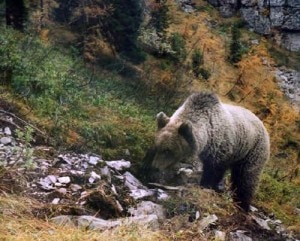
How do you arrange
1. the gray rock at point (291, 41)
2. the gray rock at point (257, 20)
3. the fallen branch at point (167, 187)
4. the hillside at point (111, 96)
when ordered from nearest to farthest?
the hillside at point (111, 96) → the fallen branch at point (167, 187) → the gray rock at point (257, 20) → the gray rock at point (291, 41)

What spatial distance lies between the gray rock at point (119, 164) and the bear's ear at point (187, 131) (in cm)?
124

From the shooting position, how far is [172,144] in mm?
6473

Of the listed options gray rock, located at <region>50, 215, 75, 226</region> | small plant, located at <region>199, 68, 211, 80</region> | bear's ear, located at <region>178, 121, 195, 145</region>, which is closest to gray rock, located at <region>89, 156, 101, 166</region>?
bear's ear, located at <region>178, 121, 195, 145</region>

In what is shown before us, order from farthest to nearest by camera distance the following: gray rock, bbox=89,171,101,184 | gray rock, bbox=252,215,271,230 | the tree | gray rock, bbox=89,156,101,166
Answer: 1. the tree
2. gray rock, bbox=252,215,271,230
3. gray rock, bbox=89,156,101,166
4. gray rock, bbox=89,171,101,184

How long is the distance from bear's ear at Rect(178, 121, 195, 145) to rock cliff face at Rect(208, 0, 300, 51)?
96.8ft

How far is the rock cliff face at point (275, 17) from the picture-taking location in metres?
34.9

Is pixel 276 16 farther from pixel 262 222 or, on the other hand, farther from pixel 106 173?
pixel 106 173

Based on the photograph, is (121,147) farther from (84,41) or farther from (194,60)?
(194,60)

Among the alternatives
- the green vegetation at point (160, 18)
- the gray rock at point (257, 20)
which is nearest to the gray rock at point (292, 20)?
the gray rock at point (257, 20)

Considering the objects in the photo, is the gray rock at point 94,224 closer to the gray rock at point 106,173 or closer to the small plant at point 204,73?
the gray rock at point 106,173

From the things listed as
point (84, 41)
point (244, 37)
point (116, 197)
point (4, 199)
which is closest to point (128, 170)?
point (116, 197)

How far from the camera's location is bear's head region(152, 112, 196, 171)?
6477mm

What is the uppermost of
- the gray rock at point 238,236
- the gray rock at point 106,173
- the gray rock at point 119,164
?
the gray rock at point 106,173

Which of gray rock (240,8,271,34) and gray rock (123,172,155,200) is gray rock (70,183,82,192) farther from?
gray rock (240,8,271,34)
